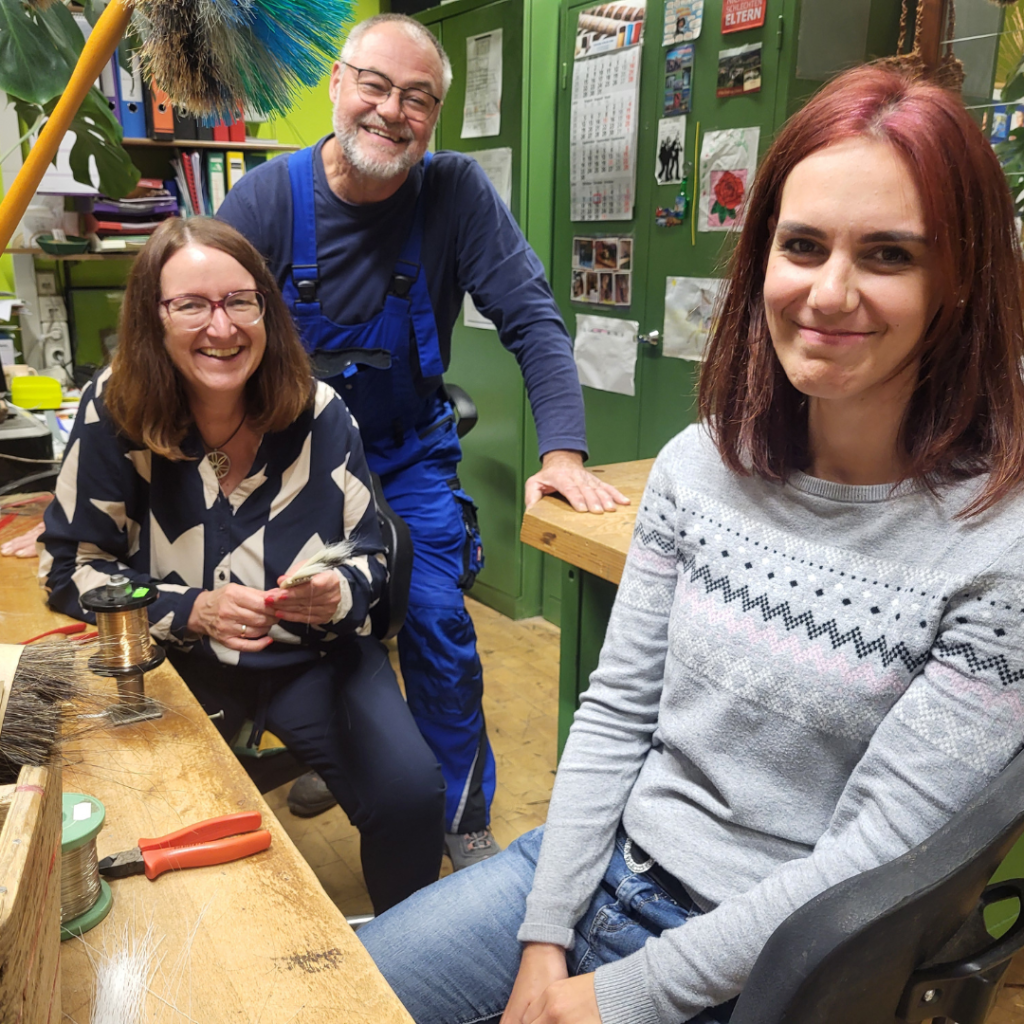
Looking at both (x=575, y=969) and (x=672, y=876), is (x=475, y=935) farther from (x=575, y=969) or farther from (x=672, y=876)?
(x=672, y=876)

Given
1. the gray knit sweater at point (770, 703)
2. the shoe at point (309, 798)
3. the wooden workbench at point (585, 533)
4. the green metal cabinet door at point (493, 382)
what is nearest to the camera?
the gray knit sweater at point (770, 703)

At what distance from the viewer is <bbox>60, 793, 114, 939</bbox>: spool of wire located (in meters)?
0.77

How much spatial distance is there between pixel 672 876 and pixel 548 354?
1.28 metres

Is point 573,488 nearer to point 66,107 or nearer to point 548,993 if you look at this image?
point 548,993

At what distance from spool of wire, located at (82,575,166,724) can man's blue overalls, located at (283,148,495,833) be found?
98 centimetres

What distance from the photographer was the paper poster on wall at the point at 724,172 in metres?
2.54

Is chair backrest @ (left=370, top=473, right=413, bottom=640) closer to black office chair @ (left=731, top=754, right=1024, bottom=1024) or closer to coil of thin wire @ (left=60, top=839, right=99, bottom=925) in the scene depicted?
coil of thin wire @ (left=60, top=839, right=99, bottom=925)

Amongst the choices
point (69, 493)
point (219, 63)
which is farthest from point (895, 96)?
point (69, 493)

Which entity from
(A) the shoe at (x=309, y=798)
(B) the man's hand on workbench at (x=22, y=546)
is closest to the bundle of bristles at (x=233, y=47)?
(B) the man's hand on workbench at (x=22, y=546)

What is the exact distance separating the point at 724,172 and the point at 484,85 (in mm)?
1110

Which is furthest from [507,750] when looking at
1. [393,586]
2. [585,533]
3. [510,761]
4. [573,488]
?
[585,533]

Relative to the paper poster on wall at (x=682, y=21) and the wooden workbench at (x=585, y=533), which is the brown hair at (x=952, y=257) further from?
the paper poster on wall at (x=682, y=21)

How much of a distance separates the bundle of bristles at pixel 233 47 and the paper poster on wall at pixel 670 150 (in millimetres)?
2072

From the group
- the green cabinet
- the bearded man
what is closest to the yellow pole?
the bearded man
